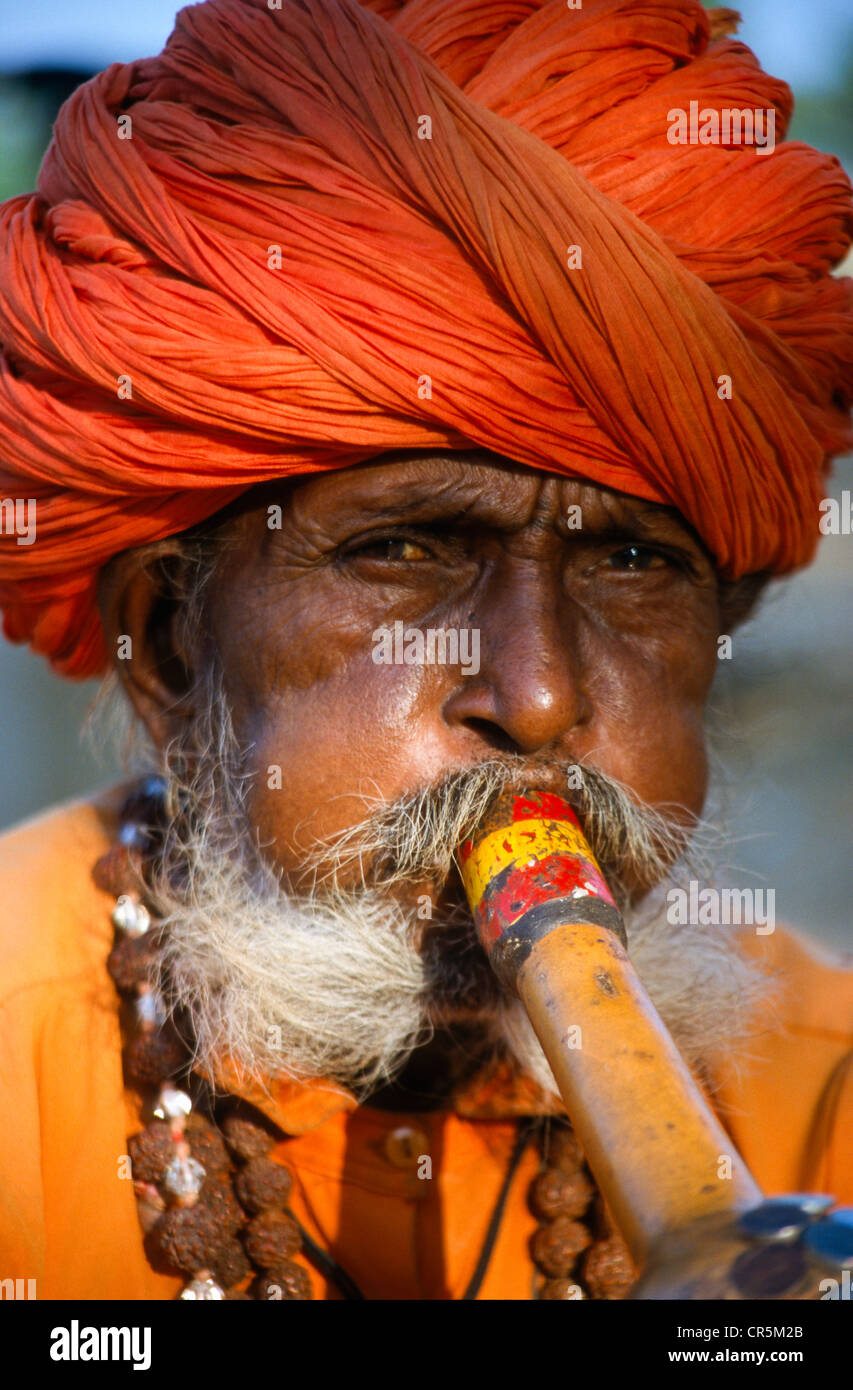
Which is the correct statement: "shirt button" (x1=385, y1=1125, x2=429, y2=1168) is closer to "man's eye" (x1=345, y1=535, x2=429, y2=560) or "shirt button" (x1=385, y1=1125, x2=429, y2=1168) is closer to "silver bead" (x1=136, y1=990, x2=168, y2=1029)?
"silver bead" (x1=136, y1=990, x2=168, y2=1029)

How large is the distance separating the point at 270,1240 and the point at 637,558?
1.16 metres

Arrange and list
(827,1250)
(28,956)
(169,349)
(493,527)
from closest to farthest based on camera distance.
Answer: (827,1250)
(169,349)
(493,527)
(28,956)

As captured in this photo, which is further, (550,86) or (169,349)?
(550,86)

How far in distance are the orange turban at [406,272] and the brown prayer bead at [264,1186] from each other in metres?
0.96

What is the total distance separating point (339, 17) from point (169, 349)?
20.6 inches

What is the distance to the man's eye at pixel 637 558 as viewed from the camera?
1.94 m

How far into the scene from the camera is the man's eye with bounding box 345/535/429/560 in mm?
1871

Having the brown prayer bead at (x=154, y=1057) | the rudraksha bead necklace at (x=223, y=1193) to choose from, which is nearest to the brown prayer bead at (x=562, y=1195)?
the rudraksha bead necklace at (x=223, y=1193)

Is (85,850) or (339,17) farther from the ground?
(339,17)

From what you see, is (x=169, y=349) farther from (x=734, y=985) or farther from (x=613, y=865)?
(x=734, y=985)

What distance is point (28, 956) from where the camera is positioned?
1982 millimetres

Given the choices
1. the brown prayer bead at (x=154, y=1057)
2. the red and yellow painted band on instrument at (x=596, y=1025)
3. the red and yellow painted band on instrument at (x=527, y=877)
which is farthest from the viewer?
the brown prayer bead at (x=154, y=1057)

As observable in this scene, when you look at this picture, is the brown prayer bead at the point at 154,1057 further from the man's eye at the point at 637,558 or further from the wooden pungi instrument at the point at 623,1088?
the man's eye at the point at 637,558
